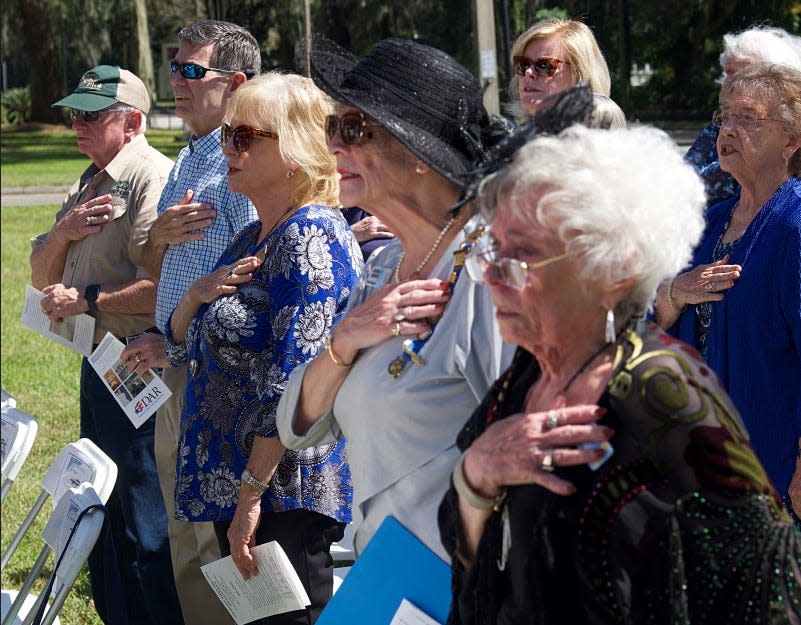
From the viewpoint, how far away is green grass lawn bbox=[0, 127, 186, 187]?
75.3 ft

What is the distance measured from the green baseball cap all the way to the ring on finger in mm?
3517

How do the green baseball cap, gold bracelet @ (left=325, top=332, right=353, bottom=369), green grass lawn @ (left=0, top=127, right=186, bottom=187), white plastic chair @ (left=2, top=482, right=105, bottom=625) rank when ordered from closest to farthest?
1. gold bracelet @ (left=325, top=332, right=353, bottom=369)
2. white plastic chair @ (left=2, top=482, right=105, bottom=625)
3. the green baseball cap
4. green grass lawn @ (left=0, top=127, right=186, bottom=187)

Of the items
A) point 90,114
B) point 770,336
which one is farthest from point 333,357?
point 90,114

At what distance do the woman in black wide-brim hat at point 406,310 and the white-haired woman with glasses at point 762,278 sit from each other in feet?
3.86

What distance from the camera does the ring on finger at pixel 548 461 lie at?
1624 millimetres

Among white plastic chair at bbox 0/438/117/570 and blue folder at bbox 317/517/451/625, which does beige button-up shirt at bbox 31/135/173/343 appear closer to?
white plastic chair at bbox 0/438/117/570

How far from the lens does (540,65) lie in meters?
3.88

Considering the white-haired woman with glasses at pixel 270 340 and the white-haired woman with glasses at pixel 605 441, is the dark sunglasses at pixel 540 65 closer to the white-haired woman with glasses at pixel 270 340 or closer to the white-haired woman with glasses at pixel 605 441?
the white-haired woman with glasses at pixel 270 340

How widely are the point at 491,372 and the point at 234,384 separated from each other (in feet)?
3.91

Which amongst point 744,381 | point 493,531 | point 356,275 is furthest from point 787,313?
point 493,531

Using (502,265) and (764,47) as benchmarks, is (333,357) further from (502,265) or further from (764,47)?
(764,47)

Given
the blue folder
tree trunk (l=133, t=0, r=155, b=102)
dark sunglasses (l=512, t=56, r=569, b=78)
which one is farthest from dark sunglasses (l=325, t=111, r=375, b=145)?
tree trunk (l=133, t=0, r=155, b=102)

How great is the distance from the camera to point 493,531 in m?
1.80

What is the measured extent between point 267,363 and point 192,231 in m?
0.90
